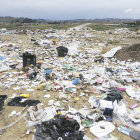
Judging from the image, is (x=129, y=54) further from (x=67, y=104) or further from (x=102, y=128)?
(x=102, y=128)

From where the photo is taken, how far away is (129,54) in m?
7.53

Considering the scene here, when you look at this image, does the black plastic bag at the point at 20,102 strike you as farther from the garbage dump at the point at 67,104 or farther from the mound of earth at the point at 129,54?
the mound of earth at the point at 129,54

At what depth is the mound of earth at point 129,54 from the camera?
7155 millimetres

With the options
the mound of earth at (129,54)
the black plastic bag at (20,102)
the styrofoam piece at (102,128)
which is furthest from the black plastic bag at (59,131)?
the mound of earth at (129,54)

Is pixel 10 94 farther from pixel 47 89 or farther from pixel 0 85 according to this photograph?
pixel 47 89

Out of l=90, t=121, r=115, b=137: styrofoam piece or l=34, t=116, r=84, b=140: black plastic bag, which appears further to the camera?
l=90, t=121, r=115, b=137: styrofoam piece

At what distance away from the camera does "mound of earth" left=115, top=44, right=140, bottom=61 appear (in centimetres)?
716

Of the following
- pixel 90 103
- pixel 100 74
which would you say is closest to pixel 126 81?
pixel 100 74

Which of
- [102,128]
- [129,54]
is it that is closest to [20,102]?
[102,128]

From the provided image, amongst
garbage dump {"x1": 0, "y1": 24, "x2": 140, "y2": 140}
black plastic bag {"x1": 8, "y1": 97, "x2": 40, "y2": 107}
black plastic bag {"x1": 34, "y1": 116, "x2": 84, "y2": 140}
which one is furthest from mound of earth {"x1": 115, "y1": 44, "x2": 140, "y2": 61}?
black plastic bag {"x1": 34, "y1": 116, "x2": 84, "y2": 140}

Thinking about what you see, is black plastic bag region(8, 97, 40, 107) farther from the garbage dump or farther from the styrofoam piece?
the styrofoam piece

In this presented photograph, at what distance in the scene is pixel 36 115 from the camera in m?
2.92

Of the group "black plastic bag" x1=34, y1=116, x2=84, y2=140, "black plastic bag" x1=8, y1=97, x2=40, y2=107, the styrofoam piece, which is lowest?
the styrofoam piece

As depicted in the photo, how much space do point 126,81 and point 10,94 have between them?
3778mm
